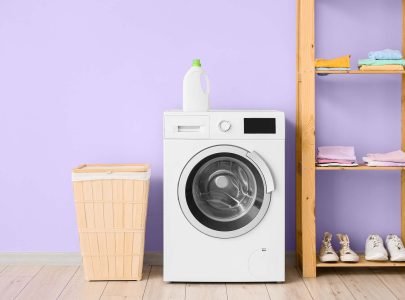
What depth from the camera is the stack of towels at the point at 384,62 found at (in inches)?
135

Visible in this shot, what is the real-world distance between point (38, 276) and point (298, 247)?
1400 mm

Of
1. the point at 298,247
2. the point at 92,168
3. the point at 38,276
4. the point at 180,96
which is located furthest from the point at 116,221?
the point at 298,247

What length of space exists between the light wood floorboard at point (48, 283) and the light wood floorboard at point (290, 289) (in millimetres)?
1024

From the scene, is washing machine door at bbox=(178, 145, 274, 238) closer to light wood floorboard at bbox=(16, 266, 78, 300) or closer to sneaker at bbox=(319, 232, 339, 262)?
sneaker at bbox=(319, 232, 339, 262)

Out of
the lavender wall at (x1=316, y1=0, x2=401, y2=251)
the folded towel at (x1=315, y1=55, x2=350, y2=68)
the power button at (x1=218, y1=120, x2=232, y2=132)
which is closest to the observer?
the power button at (x1=218, y1=120, x2=232, y2=132)

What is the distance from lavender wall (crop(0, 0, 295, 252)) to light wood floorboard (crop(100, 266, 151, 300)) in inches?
19.7

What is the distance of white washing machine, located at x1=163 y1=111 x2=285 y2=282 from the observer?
10.8 ft

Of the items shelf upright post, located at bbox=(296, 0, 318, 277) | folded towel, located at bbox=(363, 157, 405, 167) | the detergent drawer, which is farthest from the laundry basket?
folded towel, located at bbox=(363, 157, 405, 167)

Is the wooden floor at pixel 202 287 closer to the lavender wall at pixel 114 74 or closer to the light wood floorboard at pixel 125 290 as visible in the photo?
the light wood floorboard at pixel 125 290

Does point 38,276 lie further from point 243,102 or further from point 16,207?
point 243,102

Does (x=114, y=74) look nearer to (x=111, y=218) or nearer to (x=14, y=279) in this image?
(x=111, y=218)

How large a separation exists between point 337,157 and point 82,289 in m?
1.45

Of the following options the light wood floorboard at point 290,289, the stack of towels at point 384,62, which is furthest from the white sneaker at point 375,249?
the stack of towels at point 384,62

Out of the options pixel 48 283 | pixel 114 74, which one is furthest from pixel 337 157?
pixel 48 283
